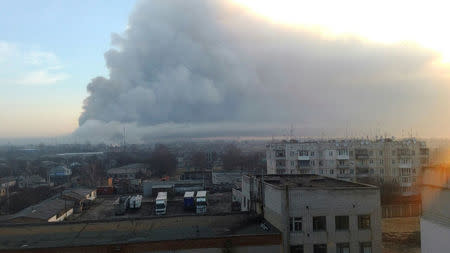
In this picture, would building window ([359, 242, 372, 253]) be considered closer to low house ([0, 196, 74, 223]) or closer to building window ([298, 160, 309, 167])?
low house ([0, 196, 74, 223])

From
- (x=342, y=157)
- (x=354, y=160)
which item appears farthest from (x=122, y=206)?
(x=354, y=160)

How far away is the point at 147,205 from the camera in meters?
33.8

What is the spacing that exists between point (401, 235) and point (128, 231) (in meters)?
→ 20.1

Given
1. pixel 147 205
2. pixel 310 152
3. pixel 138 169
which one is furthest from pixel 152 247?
pixel 138 169

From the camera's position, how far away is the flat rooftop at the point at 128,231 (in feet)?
43.0

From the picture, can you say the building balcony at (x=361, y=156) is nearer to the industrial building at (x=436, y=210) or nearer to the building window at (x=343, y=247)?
the building window at (x=343, y=247)

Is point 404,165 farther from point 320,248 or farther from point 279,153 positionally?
point 320,248

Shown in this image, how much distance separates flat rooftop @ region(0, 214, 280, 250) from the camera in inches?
516

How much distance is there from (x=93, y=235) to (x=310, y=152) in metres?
35.7

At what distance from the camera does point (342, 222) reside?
13914mm

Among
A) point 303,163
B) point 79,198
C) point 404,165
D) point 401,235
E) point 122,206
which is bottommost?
point 401,235

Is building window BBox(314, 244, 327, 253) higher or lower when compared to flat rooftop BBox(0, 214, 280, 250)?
lower

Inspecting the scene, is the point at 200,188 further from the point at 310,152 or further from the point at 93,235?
the point at 93,235

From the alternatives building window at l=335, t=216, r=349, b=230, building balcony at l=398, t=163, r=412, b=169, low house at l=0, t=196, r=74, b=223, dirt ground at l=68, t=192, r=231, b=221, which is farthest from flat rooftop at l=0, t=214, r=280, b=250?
building balcony at l=398, t=163, r=412, b=169
